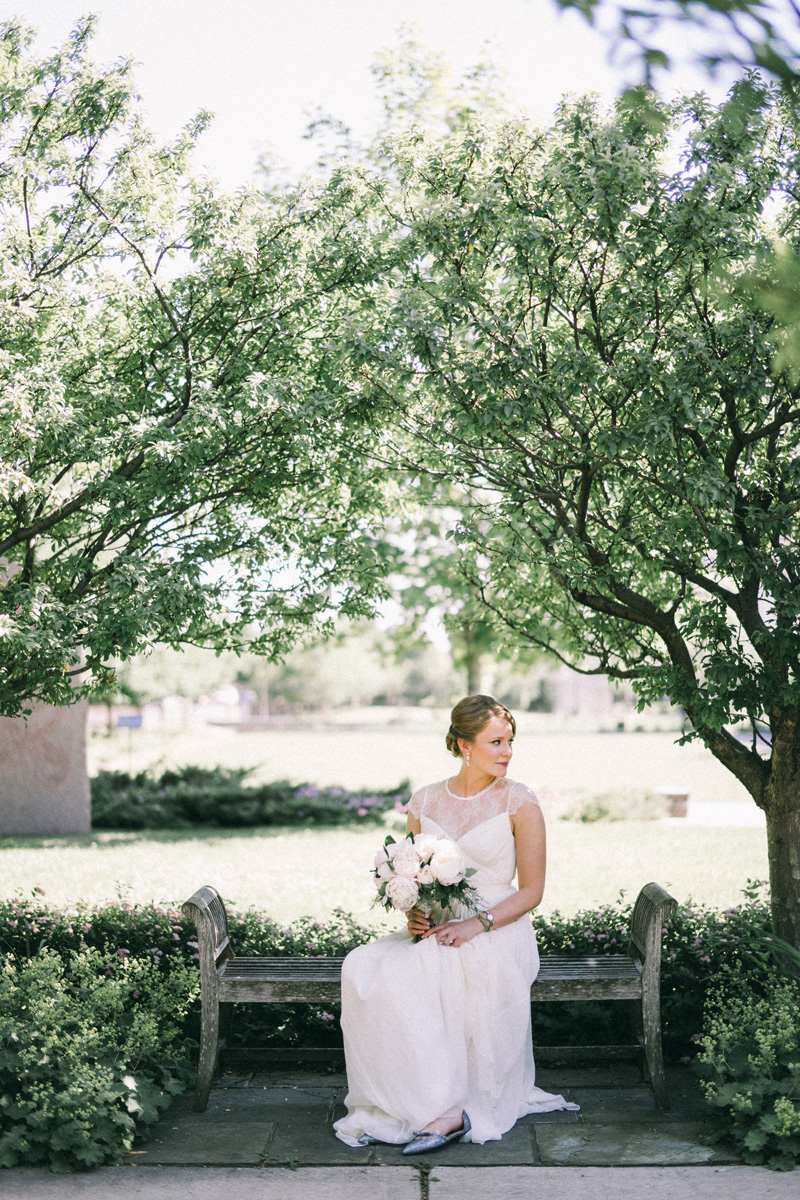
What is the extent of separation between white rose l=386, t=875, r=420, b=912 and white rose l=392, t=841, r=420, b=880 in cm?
3

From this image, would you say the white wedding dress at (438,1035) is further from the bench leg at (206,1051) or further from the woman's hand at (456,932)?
the bench leg at (206,1051)

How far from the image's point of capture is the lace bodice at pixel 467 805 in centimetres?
543

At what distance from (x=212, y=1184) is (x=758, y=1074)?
7.48ft

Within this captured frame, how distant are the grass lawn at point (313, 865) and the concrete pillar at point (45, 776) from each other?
0.80m

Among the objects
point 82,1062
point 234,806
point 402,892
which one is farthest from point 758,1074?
point 234,806

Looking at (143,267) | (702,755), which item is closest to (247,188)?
(143,267)

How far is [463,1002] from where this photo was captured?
495cm

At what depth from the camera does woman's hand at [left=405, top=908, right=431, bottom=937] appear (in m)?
5.08

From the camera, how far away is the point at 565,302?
5566 millimetres

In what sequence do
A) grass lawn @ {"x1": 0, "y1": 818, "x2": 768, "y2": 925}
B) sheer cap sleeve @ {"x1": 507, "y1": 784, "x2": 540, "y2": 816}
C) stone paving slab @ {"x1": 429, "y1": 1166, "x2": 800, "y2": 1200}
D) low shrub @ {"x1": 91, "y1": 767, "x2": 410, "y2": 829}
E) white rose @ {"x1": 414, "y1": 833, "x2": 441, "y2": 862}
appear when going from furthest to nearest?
low shrub @ {"x1": 91, "y1": 767, "x2": 410, "y2": 829}
grass lawn @ {"x1": 0, "y1": 818, "x2": 768, "y2": 925}
sheer cap sleeve @ {"x1": 507, "y1": 784, "x2": 540, "y2": 816}
white rose @ {"x1": 414, "y1": 833, "x2": 441, "y2": 862}
stone paving slab @ {"x1": 429, "y1": 1166, "x2": 800, "y2": 1200}

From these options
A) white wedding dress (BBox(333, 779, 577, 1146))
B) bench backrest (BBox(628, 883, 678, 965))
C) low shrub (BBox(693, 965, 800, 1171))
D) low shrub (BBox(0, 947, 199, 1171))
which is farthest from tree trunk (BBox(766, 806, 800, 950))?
low shrub (BBox(0, 947, 199, 1171))

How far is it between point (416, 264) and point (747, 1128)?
4.59 meters

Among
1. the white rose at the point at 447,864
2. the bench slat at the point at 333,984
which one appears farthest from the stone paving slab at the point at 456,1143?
the white rose at the point at 447,864

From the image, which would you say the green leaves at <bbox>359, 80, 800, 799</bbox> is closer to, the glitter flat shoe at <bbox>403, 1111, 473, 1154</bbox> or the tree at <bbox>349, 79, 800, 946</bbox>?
the tree at <bbox>349, 79, 800, 946</bbox>
